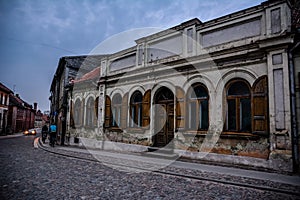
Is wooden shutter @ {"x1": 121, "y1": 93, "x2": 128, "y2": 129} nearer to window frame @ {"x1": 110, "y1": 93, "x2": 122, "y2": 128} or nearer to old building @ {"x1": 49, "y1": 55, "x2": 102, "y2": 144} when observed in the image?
window frame @ {"x1": 110, "y1": 93, "x2": 122, "y2": 128}

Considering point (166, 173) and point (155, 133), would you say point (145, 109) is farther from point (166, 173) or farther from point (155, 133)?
point (166, 173)

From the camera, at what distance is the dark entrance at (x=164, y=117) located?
1030 centimetres

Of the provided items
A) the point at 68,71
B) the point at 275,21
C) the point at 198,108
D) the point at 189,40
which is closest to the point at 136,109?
the point at 198,108

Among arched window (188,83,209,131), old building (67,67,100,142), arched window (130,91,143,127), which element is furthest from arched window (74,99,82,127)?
arched window (188,83,209,131)

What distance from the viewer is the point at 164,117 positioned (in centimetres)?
1059

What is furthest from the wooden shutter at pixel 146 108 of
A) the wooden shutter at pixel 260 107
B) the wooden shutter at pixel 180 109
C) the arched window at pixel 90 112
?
the arched window at pixel 90 112

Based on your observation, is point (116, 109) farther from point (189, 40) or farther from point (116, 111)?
point (189, 40)

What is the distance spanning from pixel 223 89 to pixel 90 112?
10.2 metres

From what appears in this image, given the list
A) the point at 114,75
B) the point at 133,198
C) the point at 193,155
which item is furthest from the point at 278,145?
the point at 114,75

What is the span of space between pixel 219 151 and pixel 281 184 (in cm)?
288

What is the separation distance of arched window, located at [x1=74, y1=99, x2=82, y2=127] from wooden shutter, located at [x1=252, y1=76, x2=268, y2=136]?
12384mm

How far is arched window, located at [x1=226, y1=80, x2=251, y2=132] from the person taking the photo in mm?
7820

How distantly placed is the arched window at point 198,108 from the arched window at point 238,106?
947 millimetres

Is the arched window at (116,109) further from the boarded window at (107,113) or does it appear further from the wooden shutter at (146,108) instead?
the wooden shutter at (146,108)
